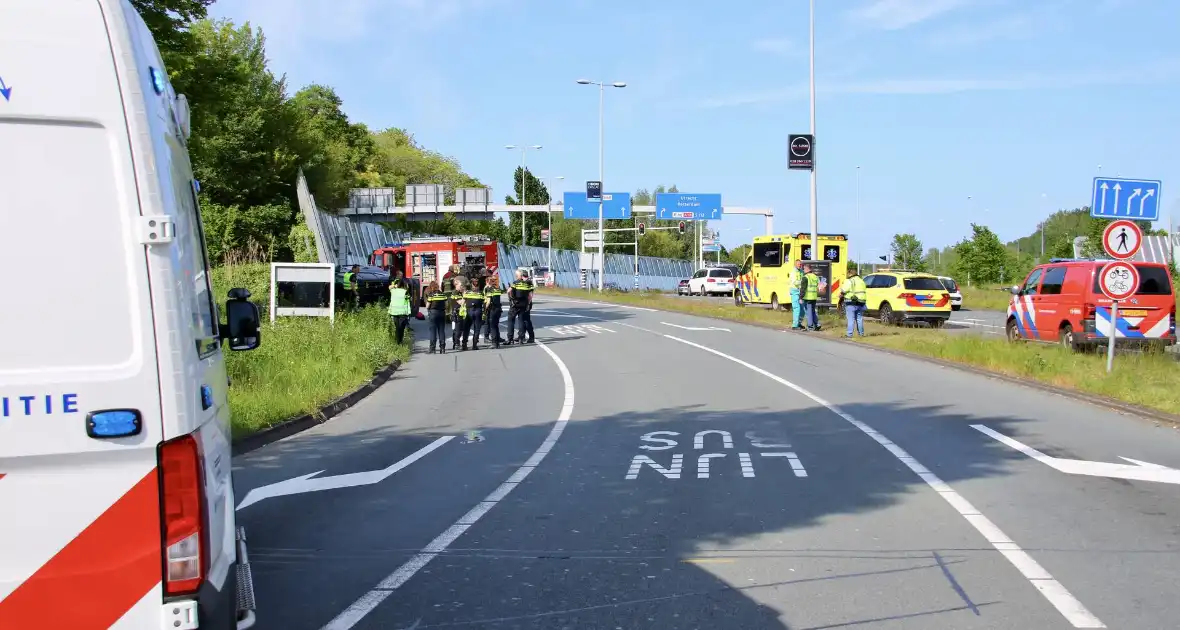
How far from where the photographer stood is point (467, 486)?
31.2 ft

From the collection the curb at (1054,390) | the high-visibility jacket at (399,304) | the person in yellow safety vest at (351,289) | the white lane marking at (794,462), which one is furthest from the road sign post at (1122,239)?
the person in yellow safety vest at (351,289)

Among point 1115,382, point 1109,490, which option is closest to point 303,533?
point 1109,490

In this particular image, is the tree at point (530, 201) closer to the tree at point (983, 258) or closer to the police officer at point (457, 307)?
the tree at point (983, 258)

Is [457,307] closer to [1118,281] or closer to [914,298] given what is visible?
[1118,281]

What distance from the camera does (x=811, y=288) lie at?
30453mm

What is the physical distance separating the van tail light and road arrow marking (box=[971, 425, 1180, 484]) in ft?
27.9

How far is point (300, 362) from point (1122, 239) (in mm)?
13707

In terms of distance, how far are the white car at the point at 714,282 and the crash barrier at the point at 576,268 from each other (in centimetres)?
729

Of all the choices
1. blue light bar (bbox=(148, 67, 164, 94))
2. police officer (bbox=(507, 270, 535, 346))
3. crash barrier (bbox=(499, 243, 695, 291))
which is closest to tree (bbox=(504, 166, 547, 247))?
crash barrier (bbox=(499, 243, 695, 291))

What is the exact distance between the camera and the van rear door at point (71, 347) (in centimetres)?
343

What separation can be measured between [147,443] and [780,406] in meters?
12.1

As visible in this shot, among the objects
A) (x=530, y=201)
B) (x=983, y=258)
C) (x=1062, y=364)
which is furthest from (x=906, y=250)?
(x=1062, y=364)

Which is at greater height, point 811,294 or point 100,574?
point 100,574

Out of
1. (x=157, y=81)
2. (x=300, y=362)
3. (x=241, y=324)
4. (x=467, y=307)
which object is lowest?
(x=300, y=362)
